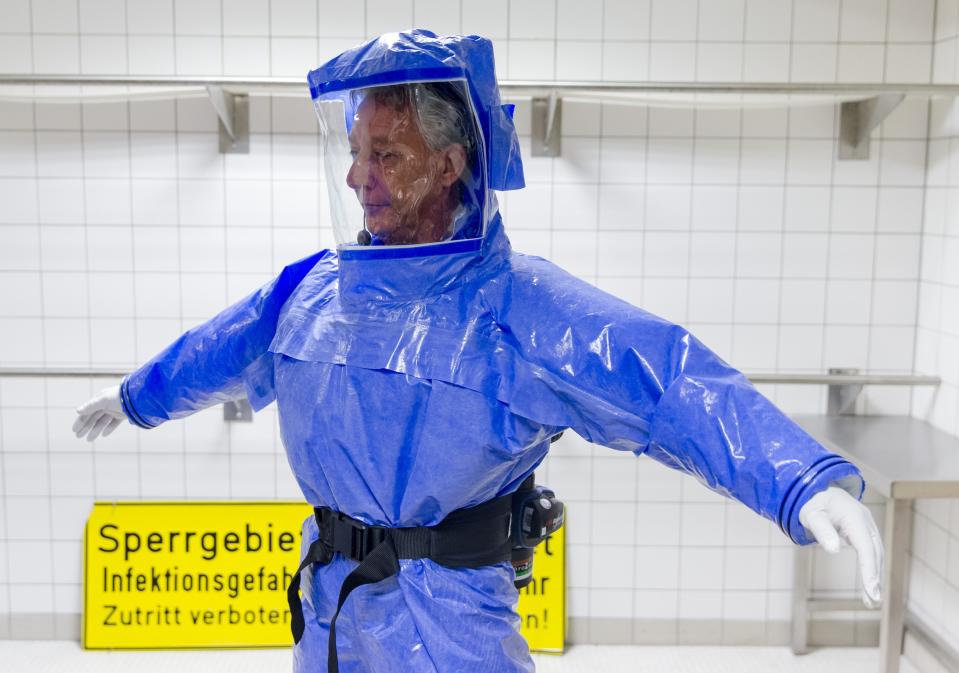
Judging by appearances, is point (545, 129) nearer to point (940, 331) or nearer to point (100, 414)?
point (940, 331)

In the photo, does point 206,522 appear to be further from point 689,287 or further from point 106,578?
point 689,287

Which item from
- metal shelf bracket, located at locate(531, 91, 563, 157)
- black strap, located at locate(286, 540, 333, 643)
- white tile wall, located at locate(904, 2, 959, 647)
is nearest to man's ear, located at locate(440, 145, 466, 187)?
black strap, located at locate(286, 540, 333, 643)

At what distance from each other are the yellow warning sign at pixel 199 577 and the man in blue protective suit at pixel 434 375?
1527 millimetres

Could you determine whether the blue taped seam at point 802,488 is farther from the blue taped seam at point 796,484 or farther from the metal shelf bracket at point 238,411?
the metal shelf bracket at point 238,411

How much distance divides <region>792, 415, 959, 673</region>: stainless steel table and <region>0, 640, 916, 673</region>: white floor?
128mm

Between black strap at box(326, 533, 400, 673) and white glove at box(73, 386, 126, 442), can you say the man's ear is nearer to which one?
black strap at box(326, 533, 400, 673)

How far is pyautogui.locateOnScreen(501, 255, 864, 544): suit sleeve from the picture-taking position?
114 centimetres

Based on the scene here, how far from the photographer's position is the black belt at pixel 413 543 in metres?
1.39

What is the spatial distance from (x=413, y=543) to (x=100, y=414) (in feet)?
2.75

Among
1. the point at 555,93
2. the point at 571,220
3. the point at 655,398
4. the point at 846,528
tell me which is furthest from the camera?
the point at 571,220

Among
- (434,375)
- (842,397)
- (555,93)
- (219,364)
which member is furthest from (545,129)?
(434,375)

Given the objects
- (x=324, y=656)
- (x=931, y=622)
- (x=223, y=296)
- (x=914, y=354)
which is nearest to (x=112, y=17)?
(x=223, y=296)

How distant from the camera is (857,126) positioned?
287 cm

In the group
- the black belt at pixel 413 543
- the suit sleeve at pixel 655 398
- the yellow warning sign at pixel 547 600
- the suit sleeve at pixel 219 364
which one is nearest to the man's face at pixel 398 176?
the suit sleeve at pixel 655 398
